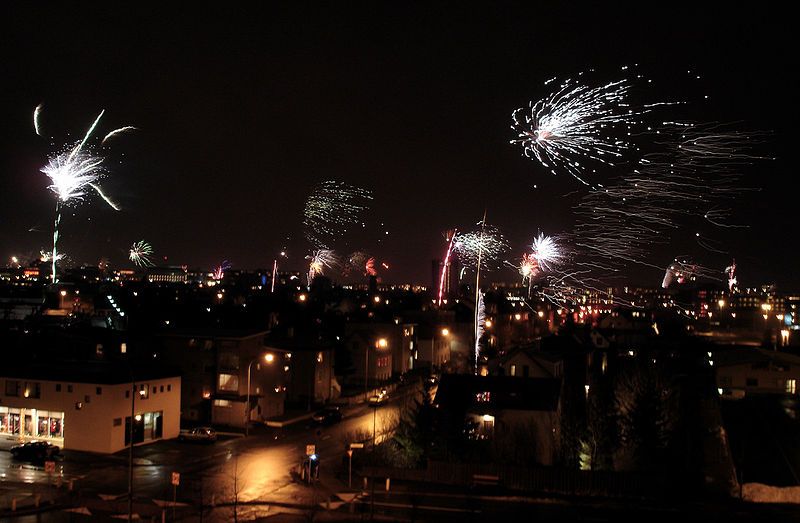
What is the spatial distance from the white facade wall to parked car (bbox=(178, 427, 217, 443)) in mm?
1461

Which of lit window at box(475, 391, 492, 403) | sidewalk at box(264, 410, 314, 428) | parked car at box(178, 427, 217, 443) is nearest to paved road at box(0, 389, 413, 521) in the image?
parked car at box(178, 427, 217, 443)

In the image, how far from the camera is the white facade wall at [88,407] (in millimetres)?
22469

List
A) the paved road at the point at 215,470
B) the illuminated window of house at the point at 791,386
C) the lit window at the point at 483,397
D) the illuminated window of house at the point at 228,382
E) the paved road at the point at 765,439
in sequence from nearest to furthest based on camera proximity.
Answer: the paved road at the point at 215,470
the paved road at the point at 765,439
the lit window at the point at 483,397
the illuminated window of house at the point at 228,382
the illuminated window of house at the point at 791,386

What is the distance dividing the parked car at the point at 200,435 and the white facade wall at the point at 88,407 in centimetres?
146

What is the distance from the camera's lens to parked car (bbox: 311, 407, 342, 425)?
28.8 meters

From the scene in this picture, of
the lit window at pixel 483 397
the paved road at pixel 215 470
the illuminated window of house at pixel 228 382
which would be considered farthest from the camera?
the illuminated window of house at pixel 228 382

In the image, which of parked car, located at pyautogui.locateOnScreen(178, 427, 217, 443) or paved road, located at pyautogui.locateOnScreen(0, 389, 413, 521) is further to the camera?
parked car, located at pyautogui.locateOnScreen(178, 427, 217, 443)

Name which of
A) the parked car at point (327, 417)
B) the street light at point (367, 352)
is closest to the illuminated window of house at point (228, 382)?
the parked car at point (327, 417)

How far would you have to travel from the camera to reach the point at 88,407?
22.7 metres

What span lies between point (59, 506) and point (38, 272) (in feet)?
426

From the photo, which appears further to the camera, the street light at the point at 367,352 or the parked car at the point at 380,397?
the street light at the point at 367,352

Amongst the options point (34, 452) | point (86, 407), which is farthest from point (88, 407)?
point (34, 452)

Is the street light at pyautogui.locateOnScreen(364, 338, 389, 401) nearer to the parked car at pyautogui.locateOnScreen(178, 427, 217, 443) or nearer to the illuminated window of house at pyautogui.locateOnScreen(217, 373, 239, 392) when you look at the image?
the illuminated window of house at pyautogui.locateOnScreen(217, 373, 239, 392)

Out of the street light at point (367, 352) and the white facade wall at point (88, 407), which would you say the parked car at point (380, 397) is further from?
the white facade wall at point (88, 407)
